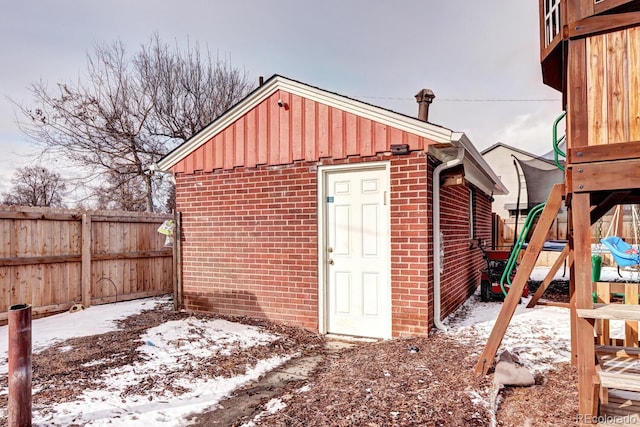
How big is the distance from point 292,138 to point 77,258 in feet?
14.8

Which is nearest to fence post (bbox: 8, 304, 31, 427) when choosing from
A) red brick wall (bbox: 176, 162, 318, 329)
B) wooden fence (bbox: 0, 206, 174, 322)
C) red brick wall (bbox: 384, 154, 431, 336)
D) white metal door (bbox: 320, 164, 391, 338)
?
red brick wall (bbox: 176, 162, 318, 329)

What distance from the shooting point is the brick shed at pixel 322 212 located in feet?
15.4

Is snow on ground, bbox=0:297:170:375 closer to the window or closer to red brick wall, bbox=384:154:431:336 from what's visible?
red brick wall, bbox=384:154:431:336

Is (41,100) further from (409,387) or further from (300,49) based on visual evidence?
(409,387)

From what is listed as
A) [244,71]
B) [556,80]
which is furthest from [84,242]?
[244,71]

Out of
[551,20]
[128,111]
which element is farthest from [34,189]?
[551,20]

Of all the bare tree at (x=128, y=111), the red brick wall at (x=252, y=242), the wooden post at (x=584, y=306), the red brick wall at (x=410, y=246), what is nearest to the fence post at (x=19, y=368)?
the red brick wall at (x=252, y=242)

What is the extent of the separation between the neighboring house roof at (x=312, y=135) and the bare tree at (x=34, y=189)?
15.5 metres

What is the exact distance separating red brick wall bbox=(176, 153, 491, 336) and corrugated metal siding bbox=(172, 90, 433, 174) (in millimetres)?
149

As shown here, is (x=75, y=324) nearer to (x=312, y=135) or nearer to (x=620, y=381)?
(x=312, y=135)

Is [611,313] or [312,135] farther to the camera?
[312,135]

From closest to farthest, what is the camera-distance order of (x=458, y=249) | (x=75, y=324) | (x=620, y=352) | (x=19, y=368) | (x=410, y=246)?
(x=19, y=368) → (x=620, y=352) → (x=410, y=246) → (x=75, y=324) → (x=458, y=249)

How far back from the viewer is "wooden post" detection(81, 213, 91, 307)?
6.66 m

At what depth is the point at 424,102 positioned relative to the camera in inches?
231
